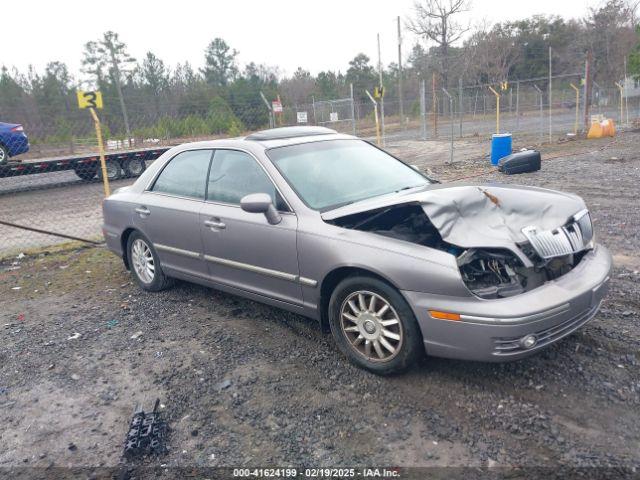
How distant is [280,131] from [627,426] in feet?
11.5

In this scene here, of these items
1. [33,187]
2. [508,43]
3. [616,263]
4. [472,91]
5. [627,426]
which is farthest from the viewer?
[508,43]

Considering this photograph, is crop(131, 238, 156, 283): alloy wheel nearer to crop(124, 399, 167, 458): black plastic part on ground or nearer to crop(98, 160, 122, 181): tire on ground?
crop(124, 399, 167, 458): black plastic part on ground

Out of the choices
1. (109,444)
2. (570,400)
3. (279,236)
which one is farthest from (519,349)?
(109,444)

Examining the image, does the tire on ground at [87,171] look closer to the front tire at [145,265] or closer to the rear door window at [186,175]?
the front tire at [145,265]

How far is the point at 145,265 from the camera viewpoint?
18.5ft

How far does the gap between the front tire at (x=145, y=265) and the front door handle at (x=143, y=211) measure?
25cm

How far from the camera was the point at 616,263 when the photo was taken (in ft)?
17.7

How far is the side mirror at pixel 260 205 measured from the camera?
388 cm

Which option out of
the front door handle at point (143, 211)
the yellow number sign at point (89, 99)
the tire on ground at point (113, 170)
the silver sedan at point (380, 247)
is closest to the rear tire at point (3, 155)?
the tire on ground at point (113, 170)

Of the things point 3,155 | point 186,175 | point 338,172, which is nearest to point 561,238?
point 338,172

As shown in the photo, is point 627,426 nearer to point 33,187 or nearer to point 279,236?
point 279,236

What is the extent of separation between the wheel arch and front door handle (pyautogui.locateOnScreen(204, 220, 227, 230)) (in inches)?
44.9

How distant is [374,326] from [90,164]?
51.3 feet

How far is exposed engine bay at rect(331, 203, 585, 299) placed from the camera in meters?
3.29
